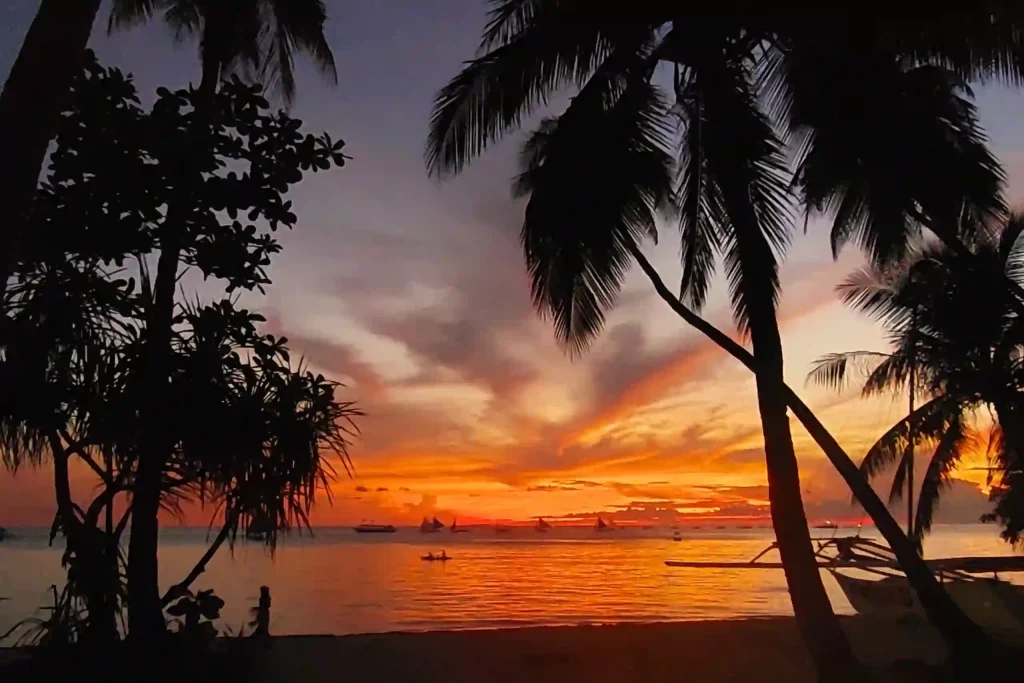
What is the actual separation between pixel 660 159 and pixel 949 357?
240 inches

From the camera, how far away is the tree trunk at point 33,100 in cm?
414

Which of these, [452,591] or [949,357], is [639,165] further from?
[452,591]

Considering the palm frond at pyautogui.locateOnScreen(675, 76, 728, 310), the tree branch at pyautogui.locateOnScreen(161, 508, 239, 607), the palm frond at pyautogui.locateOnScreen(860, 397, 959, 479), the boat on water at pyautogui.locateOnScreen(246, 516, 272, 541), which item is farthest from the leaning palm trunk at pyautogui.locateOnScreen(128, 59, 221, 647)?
the palm frond at pyautogui.locateOnScreen(860, 397, 959, 479)

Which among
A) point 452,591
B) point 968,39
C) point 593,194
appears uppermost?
point 968,39

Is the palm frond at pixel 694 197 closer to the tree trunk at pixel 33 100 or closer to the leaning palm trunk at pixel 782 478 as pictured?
the leaning palm trunk at pixel 782 478

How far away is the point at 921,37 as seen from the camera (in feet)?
30.7

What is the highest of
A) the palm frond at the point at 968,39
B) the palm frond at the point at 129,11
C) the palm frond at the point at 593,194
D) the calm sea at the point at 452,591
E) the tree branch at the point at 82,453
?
the palm frond at the point at 129,11

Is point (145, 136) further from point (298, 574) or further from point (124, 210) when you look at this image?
point (298, 574)

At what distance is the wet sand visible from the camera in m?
10.3

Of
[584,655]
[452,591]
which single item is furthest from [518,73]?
[452,591]

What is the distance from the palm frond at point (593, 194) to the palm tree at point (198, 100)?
3.23m

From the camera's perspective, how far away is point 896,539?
9422mm

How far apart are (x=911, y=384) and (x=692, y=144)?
947cm

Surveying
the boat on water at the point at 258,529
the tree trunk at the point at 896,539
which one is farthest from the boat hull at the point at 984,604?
the boat on water at the point at 258,529
